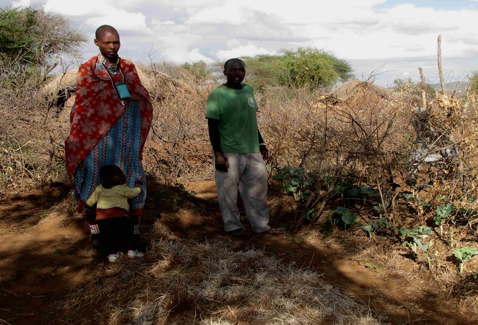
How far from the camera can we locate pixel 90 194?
129 inches

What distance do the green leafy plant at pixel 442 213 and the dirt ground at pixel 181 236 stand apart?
50 centimetres

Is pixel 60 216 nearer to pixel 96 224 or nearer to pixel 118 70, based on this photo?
pixel 96 224

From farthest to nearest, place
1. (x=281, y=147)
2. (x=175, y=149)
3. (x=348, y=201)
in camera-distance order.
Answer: (x=175, y=149) → (x=281, y=147) → (x=348, y=201)

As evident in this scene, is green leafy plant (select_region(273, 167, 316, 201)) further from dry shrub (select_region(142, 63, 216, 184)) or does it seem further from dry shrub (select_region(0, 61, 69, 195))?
dry shrub (select_region(0, 61, 69, 195))

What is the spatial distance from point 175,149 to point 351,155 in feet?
10.1

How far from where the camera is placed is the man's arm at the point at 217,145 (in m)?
3.85

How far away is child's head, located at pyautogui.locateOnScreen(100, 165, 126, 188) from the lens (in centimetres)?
322

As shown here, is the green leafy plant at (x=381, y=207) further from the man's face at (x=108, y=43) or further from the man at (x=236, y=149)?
the man's face at (x=108, y=43)

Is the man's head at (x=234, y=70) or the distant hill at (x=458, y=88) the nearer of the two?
the man's head at (x=234, y=70)

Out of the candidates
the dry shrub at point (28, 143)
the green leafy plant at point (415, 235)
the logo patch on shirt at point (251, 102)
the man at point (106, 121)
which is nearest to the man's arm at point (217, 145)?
the logo patch on shirt at point (251, 102)

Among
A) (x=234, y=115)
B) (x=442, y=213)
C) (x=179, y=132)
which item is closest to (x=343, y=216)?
(x=442, y=213)

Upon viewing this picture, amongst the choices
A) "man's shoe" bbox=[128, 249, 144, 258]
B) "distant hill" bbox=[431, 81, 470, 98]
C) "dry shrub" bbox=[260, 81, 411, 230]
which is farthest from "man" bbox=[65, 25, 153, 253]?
"distant hill" bbox=[431, 81, 470, 98]

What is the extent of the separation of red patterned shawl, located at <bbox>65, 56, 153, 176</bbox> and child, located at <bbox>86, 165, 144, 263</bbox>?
0.23 meters

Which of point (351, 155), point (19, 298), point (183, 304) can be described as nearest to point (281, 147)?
point (351, 155)
